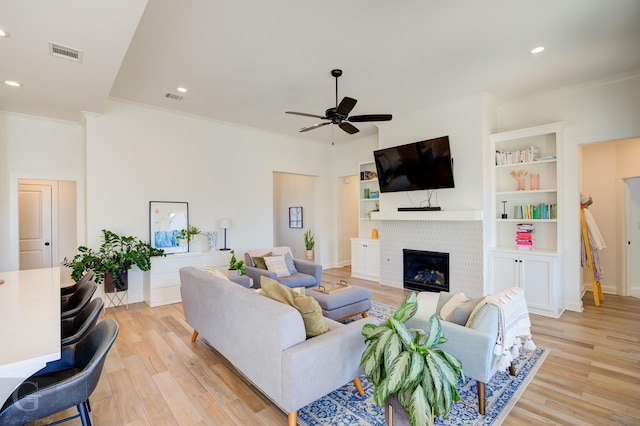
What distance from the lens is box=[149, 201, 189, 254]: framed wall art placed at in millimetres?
5184

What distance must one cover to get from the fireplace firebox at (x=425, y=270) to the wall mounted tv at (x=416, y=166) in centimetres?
121

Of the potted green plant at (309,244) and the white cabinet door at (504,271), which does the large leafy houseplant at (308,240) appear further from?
the white cabinet door at (504,271)

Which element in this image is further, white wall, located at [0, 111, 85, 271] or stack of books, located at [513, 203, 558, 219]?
white wall, located at [0, 111, 85, 271]

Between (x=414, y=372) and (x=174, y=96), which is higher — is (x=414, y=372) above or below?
below

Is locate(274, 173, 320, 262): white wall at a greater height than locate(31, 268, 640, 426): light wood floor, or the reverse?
locate(274, 173, 320, 262): white wall

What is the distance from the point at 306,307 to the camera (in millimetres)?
2287

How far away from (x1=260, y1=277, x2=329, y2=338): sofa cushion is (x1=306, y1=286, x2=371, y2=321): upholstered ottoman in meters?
1.28

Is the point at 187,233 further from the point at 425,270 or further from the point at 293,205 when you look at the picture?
the point at 425,270

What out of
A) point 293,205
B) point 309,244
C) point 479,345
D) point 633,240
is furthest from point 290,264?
point 633,240

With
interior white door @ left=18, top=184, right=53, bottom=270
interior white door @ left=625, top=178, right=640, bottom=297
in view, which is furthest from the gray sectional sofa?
interior white door @ left=18, top=184, right=53, bottom=270

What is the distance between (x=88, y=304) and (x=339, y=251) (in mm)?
6284

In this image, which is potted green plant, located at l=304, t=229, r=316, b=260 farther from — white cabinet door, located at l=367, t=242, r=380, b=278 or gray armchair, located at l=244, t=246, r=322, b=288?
gray armchair, located at l=244, t=246, r=322, b=288

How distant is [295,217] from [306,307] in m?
6.37

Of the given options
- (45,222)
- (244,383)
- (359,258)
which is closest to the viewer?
(244,383)
